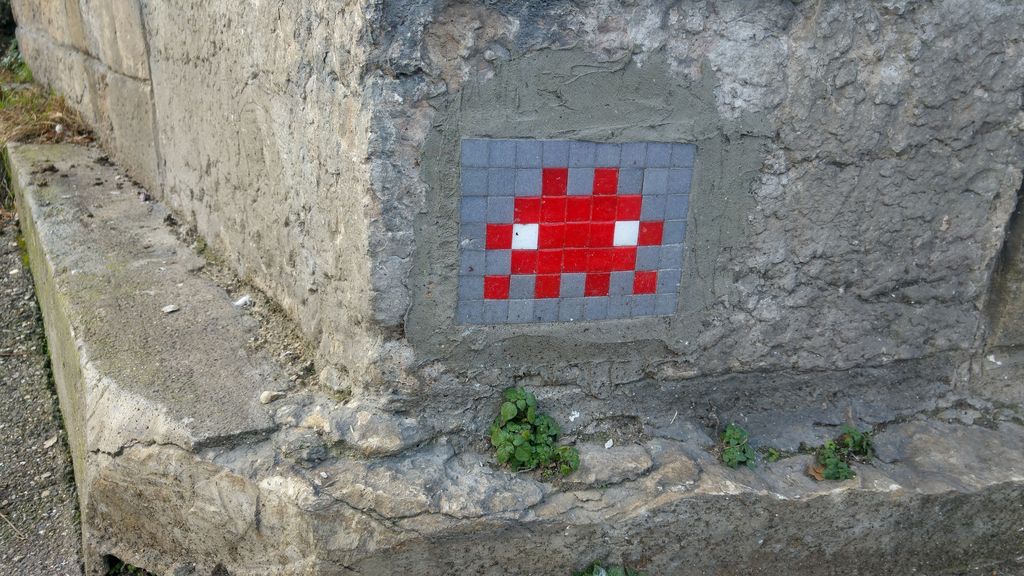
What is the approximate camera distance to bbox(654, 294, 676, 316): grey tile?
2.05 meters

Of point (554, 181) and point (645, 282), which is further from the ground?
point (554, 181)

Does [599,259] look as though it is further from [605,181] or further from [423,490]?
[423,490]

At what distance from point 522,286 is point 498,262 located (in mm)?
92

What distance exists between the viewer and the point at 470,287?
6.28 ft

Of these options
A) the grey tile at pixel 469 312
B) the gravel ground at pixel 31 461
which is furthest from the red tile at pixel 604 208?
the gravel ground at pixel 31 461

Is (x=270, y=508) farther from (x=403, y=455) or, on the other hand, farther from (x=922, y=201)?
(x=922, y=201)

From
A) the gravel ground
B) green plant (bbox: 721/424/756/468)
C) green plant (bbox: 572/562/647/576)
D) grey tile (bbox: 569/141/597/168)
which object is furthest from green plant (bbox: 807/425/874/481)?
the gravel ground

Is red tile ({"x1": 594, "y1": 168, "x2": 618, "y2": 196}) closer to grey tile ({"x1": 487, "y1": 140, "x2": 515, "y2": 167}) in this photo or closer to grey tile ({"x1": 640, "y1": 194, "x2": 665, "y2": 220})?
grey tile ({"x1": 640, "y1": 194, "x2": 665, "y2": 220})

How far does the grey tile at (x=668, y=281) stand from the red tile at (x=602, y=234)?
0.56ft

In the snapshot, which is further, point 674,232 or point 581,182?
point 674,232

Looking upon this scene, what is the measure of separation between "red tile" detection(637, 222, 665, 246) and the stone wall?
81 mm

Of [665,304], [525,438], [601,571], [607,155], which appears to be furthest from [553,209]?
[601,571]

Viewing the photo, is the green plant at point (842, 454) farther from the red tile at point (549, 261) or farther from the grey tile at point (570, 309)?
the red tile at point (549, 261)

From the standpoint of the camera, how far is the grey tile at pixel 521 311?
6.44 feet
